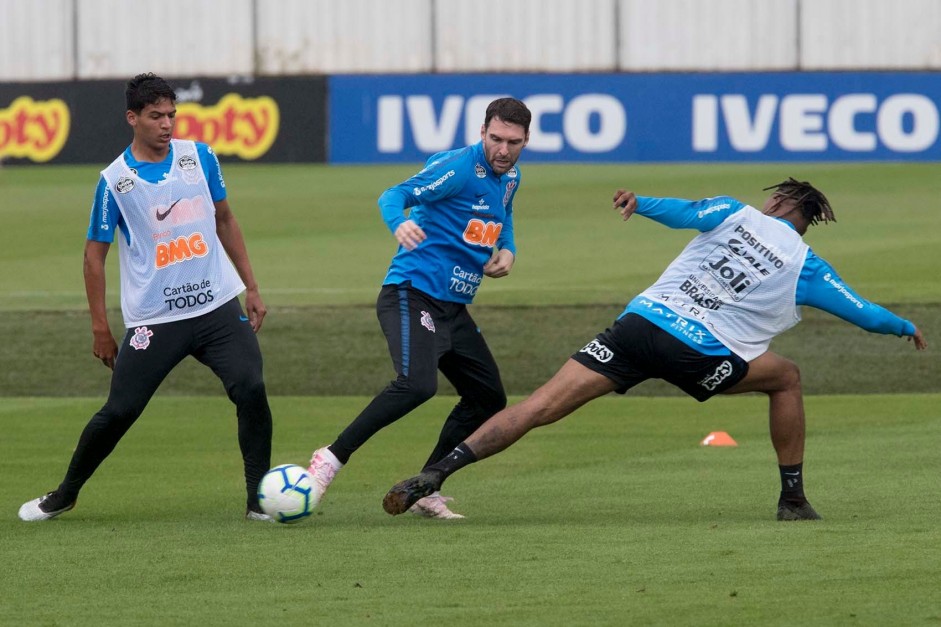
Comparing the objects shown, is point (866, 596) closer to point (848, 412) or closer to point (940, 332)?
point (848, 412)

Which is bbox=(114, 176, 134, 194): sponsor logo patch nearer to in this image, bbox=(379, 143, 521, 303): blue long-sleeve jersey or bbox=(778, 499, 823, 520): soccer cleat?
bbox=(379, 143, 521, 303): blue long-sleeve jersey

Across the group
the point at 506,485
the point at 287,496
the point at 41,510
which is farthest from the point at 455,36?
the point at 287,496

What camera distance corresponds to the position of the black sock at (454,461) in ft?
25.7

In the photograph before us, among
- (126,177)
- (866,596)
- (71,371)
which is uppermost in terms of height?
(126,177)

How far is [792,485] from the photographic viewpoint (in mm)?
7875

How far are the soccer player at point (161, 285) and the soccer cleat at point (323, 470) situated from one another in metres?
0.39

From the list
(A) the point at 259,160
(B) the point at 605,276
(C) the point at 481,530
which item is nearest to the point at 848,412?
(C) the point at 481,530

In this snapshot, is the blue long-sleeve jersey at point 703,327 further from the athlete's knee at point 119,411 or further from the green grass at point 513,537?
the athlete's knee at point 119,411

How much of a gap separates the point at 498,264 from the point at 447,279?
251 mm

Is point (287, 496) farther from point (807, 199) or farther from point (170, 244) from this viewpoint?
point (807, 199)

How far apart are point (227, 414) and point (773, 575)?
6.99 m

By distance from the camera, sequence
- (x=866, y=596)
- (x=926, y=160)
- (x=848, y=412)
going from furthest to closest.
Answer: (x=926, y=160)
(x=848, y=412)
(x=866, y=596)

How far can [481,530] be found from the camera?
7.59 metres

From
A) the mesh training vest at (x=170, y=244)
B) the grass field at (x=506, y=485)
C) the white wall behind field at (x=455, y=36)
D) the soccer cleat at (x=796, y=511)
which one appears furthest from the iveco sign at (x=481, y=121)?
the soccer cleat at (x=796, y=511)
